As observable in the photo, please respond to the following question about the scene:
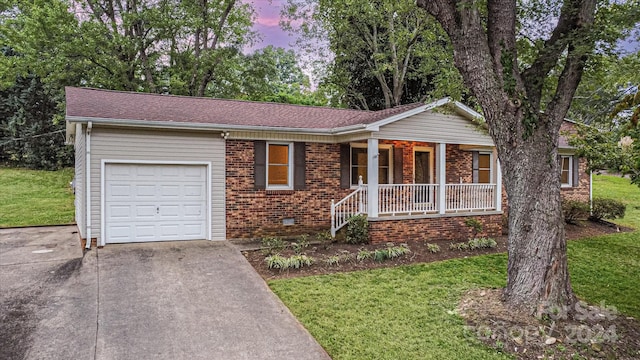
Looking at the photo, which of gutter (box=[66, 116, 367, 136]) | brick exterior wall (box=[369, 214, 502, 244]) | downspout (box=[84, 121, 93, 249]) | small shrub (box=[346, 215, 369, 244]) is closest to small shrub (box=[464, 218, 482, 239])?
brick exterior wall (box=[369, 214, 502, 244])

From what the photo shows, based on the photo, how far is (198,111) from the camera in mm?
10969

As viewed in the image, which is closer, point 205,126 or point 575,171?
point 205,126

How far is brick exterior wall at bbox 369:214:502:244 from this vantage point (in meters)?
10.2

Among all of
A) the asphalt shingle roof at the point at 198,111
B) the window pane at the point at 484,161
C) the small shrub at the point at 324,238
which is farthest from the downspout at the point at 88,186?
the window pane at the point at 484,161

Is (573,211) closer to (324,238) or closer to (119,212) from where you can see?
(324,238)

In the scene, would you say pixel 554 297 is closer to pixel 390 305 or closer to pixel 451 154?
pixel 390 305

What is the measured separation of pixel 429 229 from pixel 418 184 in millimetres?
1327

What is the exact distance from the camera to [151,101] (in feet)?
36.9

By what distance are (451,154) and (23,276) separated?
11.9 m

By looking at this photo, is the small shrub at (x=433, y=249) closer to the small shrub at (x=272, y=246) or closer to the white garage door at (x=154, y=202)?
the small shrub at (x=272, y=246)

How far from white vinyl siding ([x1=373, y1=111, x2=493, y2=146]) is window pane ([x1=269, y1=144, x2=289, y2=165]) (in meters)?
2.59

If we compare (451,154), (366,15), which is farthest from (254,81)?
(451,154)

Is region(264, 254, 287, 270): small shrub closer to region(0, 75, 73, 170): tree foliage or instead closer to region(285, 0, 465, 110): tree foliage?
region(285, 0, 465, 110): tree foliage

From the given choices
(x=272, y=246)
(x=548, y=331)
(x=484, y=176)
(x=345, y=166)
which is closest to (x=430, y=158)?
(x=484, y=176)
